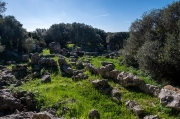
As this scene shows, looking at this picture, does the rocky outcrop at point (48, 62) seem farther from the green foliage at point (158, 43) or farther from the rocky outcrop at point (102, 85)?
the green foliage at point (158, 43)

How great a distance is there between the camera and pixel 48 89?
14.6 metres

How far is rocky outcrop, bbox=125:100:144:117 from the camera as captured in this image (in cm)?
1066

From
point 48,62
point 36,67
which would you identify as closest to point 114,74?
point 48,62

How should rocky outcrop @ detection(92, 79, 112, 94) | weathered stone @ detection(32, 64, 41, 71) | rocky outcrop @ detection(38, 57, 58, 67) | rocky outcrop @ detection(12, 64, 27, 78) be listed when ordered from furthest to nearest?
rocky outcrop @ detection(38, 57, 58, 67) → weathered stone @ detection(32, 64, 41, 71) → rocky outcrop @ detection(12, 64, 27, 78) → rocky outcrop @ detection(92, 79, 112, 94)

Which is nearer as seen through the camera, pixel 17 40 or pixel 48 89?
pixel 48 89

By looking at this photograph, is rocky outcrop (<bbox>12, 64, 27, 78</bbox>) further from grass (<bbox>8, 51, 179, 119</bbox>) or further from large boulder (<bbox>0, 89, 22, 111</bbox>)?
large boulder (<bbox>0, 89, 22, 111</bbox>)

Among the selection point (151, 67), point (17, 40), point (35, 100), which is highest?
point (17, 40)

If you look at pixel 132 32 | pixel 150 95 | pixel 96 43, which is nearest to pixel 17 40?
pixel 132 32

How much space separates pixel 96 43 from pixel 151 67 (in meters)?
57.7

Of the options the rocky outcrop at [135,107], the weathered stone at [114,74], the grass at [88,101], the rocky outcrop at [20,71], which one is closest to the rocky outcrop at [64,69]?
the grass at [88,101]

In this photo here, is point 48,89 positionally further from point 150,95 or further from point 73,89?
point 150,95

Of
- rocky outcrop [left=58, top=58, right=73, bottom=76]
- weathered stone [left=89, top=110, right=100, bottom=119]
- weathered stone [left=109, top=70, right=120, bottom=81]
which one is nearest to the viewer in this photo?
weathered stone [left=89, top=110, right=100, bottom=119]

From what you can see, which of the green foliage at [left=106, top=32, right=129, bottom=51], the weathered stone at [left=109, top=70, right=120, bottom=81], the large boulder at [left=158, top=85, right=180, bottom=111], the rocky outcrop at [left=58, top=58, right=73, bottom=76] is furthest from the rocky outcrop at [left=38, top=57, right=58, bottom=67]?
the green foliage at [left=106, top=32, right=129, bottom=51]

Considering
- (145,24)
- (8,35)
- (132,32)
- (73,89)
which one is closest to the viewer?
(73,89)
